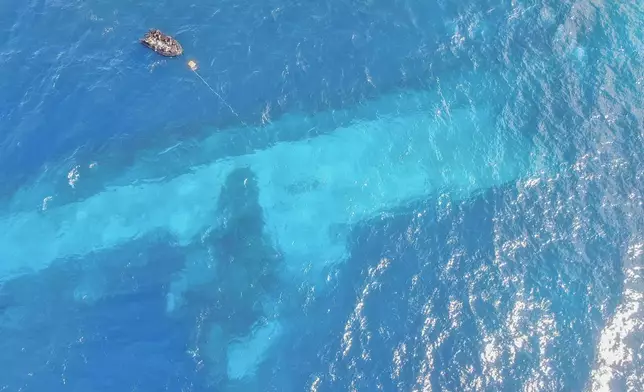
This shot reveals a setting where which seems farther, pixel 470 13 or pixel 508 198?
pixel 470 13

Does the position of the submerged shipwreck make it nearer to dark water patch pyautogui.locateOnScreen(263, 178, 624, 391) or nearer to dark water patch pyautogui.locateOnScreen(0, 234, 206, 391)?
dark water patch pyautogui.locateOnScreen(0, 234, 206, 391)

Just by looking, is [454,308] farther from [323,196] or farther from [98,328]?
[98,328]

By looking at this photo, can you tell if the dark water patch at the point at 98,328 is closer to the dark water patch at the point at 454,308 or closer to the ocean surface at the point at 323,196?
the ocean surface at the point at 323,196

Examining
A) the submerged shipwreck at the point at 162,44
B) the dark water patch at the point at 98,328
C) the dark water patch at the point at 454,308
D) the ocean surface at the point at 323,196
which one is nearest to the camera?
the dark water patch at the point at 454,308

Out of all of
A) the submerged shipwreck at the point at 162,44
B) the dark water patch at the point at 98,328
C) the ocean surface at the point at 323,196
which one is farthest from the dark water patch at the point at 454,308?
the submerged shipwreck at the point at 162,44

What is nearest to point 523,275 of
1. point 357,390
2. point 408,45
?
point 357,390

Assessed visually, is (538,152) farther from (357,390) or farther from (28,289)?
(28,289)
